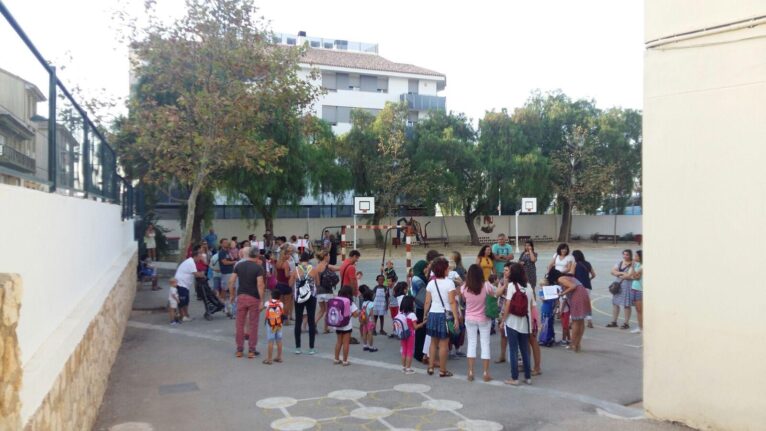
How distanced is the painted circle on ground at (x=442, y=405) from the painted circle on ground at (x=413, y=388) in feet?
1.55

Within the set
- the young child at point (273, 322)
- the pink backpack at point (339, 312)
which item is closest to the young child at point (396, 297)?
the pink backpack at point (339, 312)

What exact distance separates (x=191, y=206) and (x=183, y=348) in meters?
6.81

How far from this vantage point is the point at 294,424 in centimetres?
693

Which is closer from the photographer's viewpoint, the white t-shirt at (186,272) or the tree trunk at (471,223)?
the white t-shirt at (186,272)

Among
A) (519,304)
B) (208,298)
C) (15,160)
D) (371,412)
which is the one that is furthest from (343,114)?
(15,160)

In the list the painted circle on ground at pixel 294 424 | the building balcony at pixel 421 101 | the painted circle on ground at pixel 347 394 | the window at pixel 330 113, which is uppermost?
the building balcony at pixel 421 101

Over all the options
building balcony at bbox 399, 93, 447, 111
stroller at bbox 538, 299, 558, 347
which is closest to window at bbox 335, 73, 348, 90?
building balcony at bbox 399, 93, 447, 111

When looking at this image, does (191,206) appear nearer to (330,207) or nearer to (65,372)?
(65,372)

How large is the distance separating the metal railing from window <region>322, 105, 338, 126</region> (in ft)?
129

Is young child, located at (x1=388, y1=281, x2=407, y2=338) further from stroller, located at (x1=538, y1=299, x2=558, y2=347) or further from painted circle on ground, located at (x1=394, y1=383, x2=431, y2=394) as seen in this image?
stroller, located at (x1=538, y1=299, x2=558, y2=347)

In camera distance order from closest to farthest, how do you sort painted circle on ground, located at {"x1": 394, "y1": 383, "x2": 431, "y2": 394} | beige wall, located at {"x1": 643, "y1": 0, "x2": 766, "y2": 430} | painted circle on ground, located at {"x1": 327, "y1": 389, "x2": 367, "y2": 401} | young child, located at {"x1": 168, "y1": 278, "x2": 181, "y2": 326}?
beige wall, located at {"x1": 643, "y1": 0, "x2": 766, "y2": 430} → painted circle on ground, located at {"x1": 327, "y1": 389, "x2": 367, "y2": 401} → painted circle on ground, located at {"x1": 394, "y1": 383, "x2": 431, "y2": 394} → young child, located at {"x1": 168, "y1": 278, "x2": 181, "y2": 326}

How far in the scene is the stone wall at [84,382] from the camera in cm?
419

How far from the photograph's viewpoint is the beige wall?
6.25m

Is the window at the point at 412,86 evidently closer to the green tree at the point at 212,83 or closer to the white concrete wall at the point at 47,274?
the green tree at the point at 212,83
